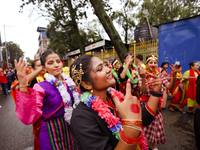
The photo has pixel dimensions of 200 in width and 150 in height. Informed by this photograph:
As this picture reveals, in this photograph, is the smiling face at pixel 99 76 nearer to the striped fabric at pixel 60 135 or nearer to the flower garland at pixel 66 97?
the flower garland at pixel 66 97

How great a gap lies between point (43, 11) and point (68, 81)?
12.8 m

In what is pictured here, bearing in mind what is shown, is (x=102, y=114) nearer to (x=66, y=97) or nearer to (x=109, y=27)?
(x=66, y=97)

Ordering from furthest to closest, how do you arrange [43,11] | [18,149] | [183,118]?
1. [43,11]
2. [183,118]
3. [18,149]

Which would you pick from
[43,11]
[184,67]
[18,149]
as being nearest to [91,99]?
[18,149]

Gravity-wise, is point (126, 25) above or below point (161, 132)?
above

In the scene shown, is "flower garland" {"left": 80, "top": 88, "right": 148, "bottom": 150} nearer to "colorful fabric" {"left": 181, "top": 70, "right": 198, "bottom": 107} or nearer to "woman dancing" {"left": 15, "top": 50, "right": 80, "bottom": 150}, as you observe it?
"woman dancing" {"left": 15, "top": 50, "right": 80, "bottom": 150}

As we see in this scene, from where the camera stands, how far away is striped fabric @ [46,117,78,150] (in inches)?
61.8

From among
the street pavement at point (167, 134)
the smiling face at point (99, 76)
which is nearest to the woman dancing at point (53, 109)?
the smiling face at point (99, 76)

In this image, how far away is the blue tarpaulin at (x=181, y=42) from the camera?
20.1ft

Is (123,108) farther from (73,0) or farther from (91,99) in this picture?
(73,0)

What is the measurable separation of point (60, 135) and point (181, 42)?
759 centimetres

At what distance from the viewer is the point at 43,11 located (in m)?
11.8

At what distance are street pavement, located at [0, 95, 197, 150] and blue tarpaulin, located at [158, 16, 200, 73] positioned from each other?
342 cm

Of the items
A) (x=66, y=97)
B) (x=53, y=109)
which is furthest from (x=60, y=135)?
(x=66, y=97)
